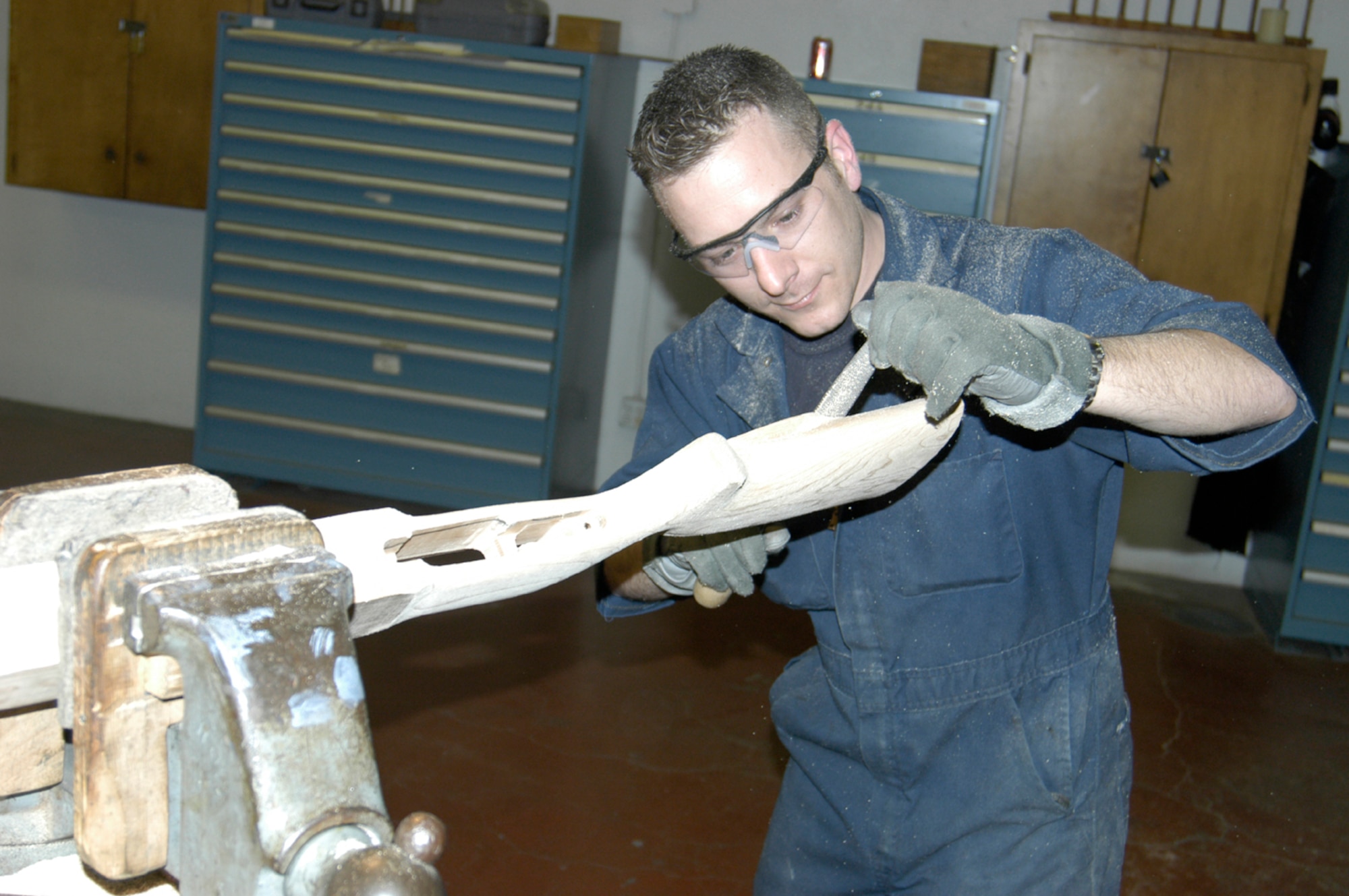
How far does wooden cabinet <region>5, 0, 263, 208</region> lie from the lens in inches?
161

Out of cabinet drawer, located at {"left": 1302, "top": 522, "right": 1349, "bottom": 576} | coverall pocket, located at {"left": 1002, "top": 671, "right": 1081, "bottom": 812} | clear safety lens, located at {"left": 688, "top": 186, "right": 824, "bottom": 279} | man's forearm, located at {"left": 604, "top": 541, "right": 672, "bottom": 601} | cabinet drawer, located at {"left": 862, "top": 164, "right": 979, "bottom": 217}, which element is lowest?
cabinet drawer, located at {"left": 1302, "top": 522, "right": 1349, "bottom": 576}

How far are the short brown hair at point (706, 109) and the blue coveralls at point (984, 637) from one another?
8.2 inches

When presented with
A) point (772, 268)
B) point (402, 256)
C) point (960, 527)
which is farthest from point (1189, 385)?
point (402, 256)

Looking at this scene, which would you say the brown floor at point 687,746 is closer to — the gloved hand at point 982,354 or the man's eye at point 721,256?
the man's eye at point 721,256

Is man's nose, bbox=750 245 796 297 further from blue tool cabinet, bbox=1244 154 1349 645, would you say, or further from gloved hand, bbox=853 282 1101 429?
blue tool cabinet, bbox=1244 154 1349 645

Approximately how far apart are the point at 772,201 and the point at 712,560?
0.43 metres

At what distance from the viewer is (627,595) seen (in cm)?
152

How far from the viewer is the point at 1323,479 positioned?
3.28 meters

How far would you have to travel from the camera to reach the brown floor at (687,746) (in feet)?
7.34

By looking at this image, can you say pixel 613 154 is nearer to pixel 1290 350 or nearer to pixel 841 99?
pixel 841 99

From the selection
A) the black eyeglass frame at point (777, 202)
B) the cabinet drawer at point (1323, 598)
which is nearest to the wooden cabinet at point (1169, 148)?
the cabinet drawer at point (1323, 598)

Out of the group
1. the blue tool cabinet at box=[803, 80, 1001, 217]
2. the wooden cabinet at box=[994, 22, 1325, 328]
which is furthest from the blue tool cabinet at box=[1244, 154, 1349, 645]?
the blue tool cabinet at box=[803, 80, 1001, 217]

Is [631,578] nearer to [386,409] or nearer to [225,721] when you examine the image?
[225,721]

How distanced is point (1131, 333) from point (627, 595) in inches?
29.9
